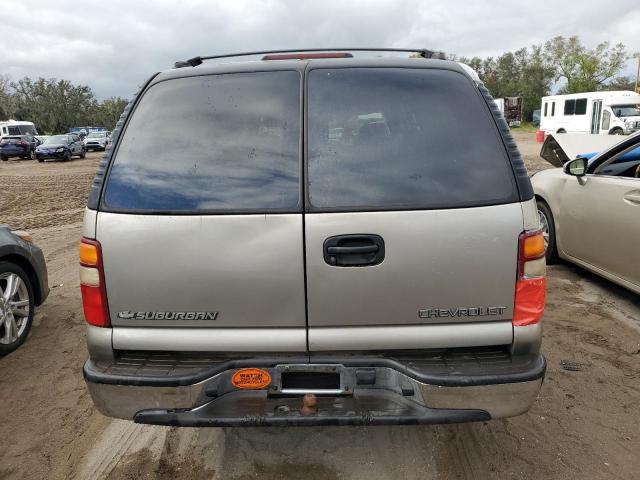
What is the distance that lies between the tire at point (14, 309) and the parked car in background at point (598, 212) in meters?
5.18

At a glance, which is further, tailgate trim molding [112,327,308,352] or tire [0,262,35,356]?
tire [0,262,35,356]

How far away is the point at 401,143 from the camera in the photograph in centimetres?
211

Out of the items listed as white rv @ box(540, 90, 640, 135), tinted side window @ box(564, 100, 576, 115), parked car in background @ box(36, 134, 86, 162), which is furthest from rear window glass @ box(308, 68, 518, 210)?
tinted side window @ box(564, 100, 576, 115)

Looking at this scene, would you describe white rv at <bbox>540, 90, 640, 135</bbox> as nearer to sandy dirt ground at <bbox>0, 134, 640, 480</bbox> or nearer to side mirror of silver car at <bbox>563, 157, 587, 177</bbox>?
side mirror of silver car at <bbox>563, 157, 587, 177</bbox>

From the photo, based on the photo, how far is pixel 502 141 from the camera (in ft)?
7.03

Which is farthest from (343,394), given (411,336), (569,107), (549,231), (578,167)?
(569,107)

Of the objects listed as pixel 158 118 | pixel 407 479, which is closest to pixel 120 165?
pixel 158 118

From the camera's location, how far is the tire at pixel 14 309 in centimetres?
395

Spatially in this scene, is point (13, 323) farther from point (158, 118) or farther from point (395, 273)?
point (395, 273)

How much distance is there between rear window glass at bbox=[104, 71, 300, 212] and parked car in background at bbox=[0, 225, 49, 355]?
2.53 metres

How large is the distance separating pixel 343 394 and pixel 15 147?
31.8 meters

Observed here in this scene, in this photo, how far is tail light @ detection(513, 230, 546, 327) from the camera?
6.72 ft

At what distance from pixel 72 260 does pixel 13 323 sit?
2.91 m

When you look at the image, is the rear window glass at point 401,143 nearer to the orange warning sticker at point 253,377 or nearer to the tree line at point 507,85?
the orange warning sticker at point 253,377
